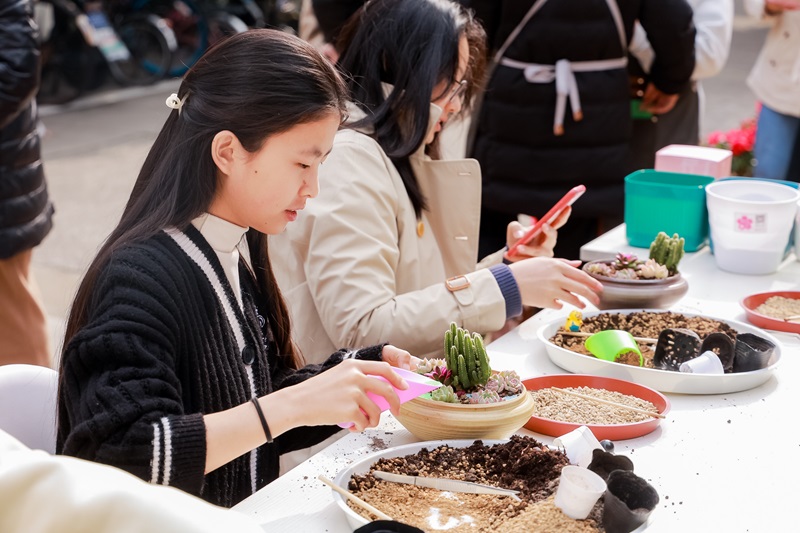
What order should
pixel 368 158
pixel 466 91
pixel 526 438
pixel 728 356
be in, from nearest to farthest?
pixel 526 438, pixel 728 356, pixel 368 158, pixel 466 91

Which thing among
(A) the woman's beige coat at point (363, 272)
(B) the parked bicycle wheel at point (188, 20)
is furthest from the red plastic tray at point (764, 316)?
(B) the parked bicycle wheel at point (188, 20)

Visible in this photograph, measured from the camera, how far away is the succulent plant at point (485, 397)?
1559 millimetres

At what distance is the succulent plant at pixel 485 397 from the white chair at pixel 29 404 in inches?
26.4

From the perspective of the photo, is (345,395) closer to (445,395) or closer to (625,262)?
(445,395)

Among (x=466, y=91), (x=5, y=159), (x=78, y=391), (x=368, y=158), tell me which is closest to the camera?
(x=78, y=391)

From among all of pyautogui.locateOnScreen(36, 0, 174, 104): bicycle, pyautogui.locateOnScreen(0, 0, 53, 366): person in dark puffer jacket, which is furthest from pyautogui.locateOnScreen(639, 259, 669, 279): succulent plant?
pyautogui.locateOnScreen(36, 0, 174, 104): bicycle

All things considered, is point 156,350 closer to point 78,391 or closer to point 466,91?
point 78,391

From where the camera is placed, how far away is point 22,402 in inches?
61.1

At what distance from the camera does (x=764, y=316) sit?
6.91 ft

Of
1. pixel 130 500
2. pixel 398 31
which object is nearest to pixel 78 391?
pixel 130 500

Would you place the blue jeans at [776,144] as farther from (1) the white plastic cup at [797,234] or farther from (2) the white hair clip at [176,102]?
(2) the white hair clip at [176,102]

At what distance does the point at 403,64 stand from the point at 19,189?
1.34m

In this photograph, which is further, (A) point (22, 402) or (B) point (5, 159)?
(B) point (5, 159)

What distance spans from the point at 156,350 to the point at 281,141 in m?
0.39
